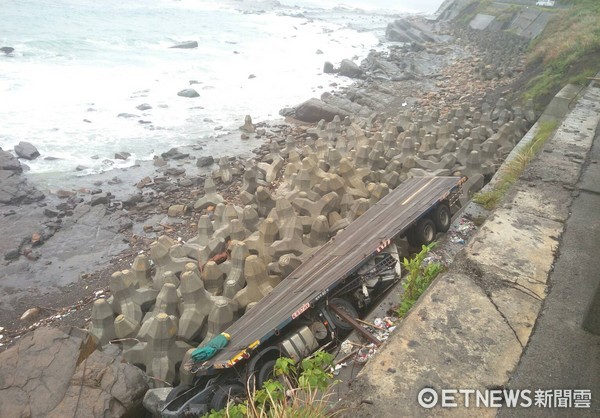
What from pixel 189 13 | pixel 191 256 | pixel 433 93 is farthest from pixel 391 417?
pixel 189 13

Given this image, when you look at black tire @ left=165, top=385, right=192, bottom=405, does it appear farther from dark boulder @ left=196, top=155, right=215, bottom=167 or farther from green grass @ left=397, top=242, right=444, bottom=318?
dark boulder @ left=196, top=155, right=215, bottom=167

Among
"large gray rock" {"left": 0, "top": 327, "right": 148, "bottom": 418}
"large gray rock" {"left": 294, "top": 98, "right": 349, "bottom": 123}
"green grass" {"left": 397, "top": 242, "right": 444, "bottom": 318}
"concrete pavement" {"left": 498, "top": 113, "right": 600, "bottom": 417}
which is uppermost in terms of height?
"concrete pavement" {"left": 498, "top": 113, "right": 600, "bottom": 417}

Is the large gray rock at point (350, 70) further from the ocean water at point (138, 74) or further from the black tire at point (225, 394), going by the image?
the black tire at point (225, 394)

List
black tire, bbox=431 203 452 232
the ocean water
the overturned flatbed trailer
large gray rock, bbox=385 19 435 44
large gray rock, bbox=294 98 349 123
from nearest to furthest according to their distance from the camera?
the overturned flatbed trailer
black tire, bbox=431 203 452 232
the ocean water
large gray rock, bbox=294 98 349 123
large gray rock, bbox=385 19 435 44

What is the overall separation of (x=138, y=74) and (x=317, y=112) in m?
11.4

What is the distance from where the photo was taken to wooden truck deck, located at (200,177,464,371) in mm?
4223

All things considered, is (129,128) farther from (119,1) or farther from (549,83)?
(119,1)

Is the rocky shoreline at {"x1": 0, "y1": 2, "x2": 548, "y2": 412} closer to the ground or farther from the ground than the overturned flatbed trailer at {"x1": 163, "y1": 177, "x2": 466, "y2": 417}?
closer to the ground

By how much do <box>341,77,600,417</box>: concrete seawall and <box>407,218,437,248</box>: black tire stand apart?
92 cm

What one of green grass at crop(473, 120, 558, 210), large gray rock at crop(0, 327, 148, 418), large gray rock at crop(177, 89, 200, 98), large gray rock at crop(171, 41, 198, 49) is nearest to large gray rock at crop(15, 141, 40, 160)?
large gray rock at crop(177, 89, 200, 98)

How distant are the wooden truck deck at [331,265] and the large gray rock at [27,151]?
1045 centimetres

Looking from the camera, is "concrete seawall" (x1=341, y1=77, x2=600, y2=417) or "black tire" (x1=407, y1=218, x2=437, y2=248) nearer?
"concrete seawall" (x1=341, y1=77, x2=600, y2=417)

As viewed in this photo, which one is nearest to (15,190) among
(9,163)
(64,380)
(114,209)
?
(9,163)

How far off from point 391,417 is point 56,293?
6799mm
